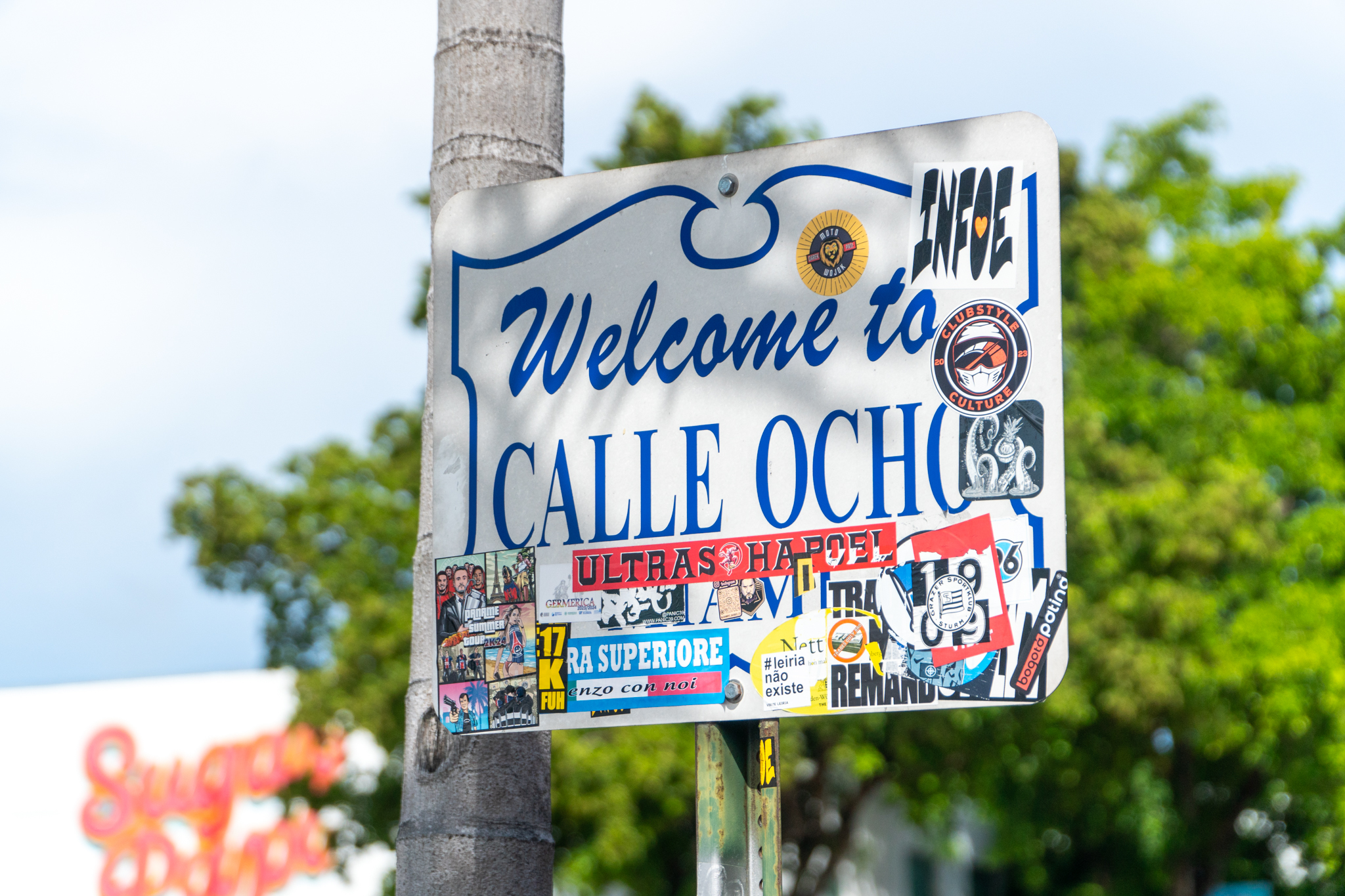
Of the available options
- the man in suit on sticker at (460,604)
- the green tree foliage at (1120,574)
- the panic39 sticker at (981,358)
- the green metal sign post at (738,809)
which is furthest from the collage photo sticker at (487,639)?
the green tree foliage at (1120,574)

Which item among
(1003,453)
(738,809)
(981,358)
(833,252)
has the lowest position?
(738,809)

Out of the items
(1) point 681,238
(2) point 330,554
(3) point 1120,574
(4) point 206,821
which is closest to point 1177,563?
(3) point 1120,574

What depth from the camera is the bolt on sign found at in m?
2.86

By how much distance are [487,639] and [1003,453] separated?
111 cm

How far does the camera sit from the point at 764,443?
307 cm

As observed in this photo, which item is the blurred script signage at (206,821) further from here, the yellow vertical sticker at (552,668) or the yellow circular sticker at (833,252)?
the yellow circular sticker at (833,252)

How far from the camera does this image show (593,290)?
130 inches

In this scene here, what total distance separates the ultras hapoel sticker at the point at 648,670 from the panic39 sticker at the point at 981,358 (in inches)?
25.1

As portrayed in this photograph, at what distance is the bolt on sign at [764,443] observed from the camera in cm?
286

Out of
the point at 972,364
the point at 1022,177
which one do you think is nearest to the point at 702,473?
the point at 972,364

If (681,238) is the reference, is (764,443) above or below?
below

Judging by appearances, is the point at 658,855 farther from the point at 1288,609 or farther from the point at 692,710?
the point at 692,710

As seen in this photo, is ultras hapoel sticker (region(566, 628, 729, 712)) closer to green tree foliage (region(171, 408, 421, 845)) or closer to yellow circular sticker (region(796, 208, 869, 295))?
yellow circular sticker (region(796, 208, 869, 295))

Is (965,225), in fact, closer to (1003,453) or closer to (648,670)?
(1003,453)
